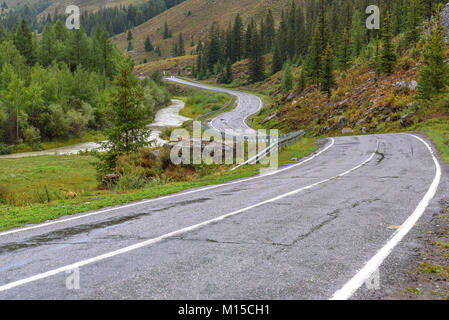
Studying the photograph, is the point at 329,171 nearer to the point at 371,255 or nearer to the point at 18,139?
the point at 371,255

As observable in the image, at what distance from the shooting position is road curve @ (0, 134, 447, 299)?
154 inches

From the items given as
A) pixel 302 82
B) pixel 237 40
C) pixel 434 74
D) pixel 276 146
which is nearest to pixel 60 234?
pixel 276 146

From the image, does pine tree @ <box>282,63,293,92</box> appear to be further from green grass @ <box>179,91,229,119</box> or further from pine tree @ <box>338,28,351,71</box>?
green grass @ <box>179,91,229,119</box>

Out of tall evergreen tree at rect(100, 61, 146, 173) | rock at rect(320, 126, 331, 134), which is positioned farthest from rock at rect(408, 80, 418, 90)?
tall evergreen tree at rect(100, 61, 146, 173)

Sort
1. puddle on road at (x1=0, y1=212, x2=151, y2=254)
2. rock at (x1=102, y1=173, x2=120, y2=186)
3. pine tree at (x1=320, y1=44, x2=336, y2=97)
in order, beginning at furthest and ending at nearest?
pine tree at (x1=320, y1=44, x2=336, y2=97), rock at (x1=102, y1=173, x2=120, y2=186), puddle on road at (x1=0, y1=212, x2=151, y2=254)

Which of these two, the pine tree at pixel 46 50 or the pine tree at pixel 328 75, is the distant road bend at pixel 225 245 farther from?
the pine tree at pixel 46 50

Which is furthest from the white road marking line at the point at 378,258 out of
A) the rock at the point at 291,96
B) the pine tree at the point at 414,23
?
the pine tree at the point at 414,23

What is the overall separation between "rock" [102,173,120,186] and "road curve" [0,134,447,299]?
359 inches

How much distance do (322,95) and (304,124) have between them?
26.7 ft

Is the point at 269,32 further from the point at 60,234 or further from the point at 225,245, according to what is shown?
the point at 225,245

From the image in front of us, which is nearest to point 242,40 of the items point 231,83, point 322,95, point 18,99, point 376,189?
point 231,83

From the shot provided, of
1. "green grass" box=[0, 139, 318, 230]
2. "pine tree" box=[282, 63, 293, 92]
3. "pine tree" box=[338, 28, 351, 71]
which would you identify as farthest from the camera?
"pine tree" box=[282, 63, 293, 92]

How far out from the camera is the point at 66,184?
957 inches

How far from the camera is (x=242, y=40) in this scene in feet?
380
